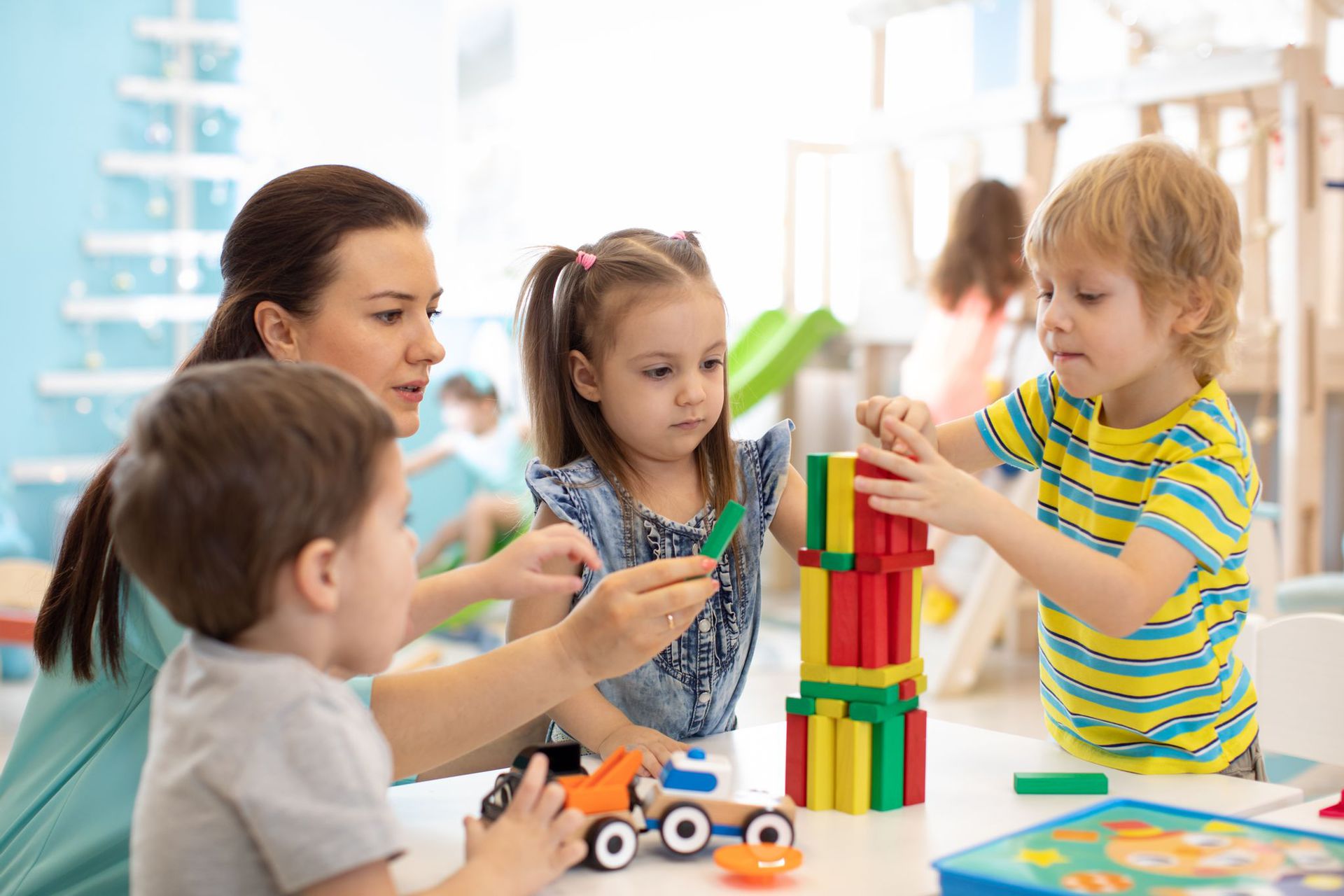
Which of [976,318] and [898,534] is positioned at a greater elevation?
[976,318]

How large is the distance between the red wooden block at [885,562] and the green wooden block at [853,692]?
0.09m

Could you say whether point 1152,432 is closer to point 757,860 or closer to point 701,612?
point 701,612

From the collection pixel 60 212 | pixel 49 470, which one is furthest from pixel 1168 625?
pixel 60 212

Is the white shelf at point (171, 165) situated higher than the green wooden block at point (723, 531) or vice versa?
the white shelf at point (171, 165)

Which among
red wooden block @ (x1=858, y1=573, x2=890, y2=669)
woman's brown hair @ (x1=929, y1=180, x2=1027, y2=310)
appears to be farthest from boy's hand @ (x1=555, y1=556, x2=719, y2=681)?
woman's brown hair @ (x1=929, y1=180, x2=1027, y2=310)

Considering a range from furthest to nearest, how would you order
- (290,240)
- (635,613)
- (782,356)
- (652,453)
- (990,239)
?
(782,356) → (990,239) → (652,453) → (290,240) → (635,613)

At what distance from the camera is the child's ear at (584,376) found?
1.40 metres

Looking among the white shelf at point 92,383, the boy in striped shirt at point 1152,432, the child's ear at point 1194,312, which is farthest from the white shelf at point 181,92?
the child's ear at point 1194,312

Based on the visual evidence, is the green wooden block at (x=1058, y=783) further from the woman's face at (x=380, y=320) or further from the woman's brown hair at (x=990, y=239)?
the woman's brown hair at (x=990, y=239)

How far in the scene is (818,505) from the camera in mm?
1005

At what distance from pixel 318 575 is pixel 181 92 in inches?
186

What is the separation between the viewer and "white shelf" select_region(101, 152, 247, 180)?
16.1 ft

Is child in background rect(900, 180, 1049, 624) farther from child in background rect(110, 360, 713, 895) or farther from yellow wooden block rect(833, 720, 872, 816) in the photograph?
child in background rect(110, 360, 713, 895)

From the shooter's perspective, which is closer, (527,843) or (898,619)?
(527,843)
